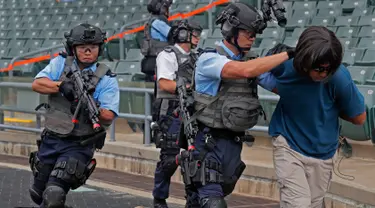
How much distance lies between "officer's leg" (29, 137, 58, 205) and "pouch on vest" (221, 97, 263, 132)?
1642mm

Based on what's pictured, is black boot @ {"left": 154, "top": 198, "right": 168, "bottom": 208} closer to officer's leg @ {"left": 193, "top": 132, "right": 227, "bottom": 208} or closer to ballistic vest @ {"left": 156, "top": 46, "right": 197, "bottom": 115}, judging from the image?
ballistic vest @ {"left": 156, "top": 46, "right": 197, "bottom": 115}

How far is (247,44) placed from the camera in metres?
5.99

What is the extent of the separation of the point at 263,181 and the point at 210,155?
393 centimetres

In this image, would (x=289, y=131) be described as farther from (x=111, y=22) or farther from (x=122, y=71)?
(x=111, y=22)

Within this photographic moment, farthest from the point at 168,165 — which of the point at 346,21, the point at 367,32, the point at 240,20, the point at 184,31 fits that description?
the point at 346,21

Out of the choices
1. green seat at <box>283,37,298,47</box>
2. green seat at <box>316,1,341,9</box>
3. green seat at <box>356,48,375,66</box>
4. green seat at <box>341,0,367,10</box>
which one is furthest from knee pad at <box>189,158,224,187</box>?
green seat at <box>316,1,341,9</box>

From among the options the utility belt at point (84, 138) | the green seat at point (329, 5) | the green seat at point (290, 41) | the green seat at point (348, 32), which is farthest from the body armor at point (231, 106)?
the green seat at point (329, 5)

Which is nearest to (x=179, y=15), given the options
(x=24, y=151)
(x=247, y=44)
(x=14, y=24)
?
(x=24, y=151)

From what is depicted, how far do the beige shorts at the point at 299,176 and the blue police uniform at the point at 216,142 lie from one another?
0.39 meters

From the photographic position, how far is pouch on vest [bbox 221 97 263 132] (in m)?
5.93

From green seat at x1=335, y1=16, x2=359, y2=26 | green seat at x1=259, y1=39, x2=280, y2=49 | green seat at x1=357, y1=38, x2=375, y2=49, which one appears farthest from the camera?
green seat at x1=259, y1=39, x2=280, y2=49

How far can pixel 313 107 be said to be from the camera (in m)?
5.58

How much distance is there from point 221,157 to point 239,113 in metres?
0.35

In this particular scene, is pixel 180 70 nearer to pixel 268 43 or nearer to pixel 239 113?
pixel 239 113
